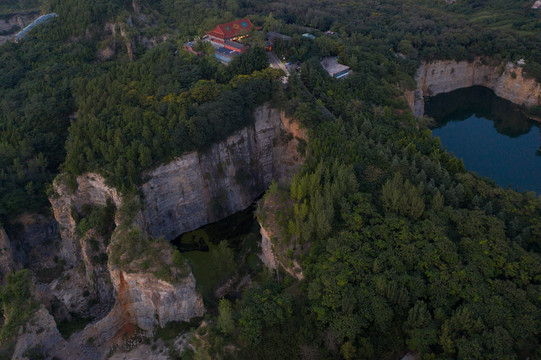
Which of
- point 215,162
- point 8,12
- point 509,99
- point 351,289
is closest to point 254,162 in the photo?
point 215,162

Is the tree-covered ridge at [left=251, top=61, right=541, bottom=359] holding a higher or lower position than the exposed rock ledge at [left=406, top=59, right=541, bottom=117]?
higher

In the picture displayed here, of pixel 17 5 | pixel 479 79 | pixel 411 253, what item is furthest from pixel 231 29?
pixel 17 5

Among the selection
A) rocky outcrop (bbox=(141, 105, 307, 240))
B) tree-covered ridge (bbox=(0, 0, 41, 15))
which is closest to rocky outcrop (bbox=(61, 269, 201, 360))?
→ rocky outcrop (bbox=(141, 105, 307, 240))

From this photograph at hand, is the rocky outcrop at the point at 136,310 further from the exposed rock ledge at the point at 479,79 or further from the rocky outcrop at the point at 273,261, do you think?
the exposed rock ledge at the point at 479,79

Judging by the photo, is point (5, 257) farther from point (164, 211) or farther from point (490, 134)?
point (490, 134)

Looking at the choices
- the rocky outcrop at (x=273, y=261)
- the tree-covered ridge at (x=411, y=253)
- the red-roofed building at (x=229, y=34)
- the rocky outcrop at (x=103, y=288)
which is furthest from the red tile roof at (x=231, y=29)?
the rocky outcrop at (x=273, y=261)

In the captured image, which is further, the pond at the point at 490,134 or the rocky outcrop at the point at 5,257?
the pond at the point at 490,134

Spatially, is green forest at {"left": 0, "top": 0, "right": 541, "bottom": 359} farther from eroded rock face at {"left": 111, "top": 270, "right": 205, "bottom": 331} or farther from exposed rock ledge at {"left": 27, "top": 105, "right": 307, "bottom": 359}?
eroded rock face at {"left": 111, "top": 270, "right": 205, "bottom": 331}

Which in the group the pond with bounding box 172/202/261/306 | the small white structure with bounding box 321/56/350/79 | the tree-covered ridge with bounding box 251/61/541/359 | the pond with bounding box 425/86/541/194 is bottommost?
the pond with bounding box 425/86/541/194
